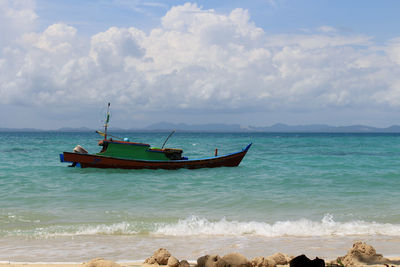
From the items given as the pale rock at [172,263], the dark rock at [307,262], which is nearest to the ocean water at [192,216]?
the pale rock at [172,263]

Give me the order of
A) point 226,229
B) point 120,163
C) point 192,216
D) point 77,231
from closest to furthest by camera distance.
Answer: point 77,231 → point 226,229 → point 192,216 → point 120,163

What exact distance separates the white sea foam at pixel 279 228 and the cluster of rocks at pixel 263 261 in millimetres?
2519

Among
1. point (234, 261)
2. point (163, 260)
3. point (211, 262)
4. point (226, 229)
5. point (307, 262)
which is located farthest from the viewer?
point (226, 229)

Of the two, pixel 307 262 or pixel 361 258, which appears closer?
pixel 307 262

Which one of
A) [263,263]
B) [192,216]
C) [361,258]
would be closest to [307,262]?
[263,263]

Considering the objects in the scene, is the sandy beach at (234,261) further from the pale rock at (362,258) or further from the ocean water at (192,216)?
the ocean water at (192,216)

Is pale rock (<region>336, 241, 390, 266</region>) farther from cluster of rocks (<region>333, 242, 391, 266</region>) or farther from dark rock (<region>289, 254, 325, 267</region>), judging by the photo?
dark rock (<region>289, 254, 325, 267</region>)

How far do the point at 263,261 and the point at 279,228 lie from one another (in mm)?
3414

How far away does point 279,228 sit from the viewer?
9.38 m

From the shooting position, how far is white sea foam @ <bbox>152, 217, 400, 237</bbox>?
29.6ft

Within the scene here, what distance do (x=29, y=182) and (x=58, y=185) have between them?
1.78m

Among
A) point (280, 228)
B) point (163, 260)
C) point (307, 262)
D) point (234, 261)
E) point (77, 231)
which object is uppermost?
point (307, 262)

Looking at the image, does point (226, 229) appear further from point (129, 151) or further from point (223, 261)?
point (129, 151)

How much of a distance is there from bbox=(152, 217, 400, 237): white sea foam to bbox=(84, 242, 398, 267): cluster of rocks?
99.2 inches
